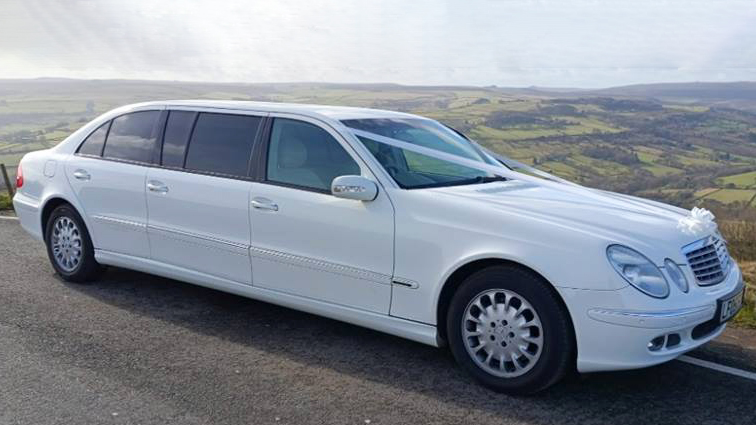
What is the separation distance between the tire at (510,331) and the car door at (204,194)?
174 cm

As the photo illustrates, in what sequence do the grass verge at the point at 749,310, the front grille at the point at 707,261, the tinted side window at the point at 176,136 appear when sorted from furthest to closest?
1. the tinted side window at the point at 176,136
2. the grass verge at the point at 749,310
3. the front grille at the point at 707,261

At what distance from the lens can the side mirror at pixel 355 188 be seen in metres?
4.41

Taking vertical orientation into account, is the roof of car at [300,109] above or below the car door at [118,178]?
above

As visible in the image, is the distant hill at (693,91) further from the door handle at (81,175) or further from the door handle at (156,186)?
the door handle at (156,186)

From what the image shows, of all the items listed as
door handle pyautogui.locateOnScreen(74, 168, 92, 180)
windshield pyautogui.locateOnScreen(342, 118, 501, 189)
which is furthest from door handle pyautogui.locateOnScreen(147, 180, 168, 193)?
windshield pyautogui.locateOnScreen(342, 118, 501, 189)

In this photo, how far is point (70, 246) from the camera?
6.43 m

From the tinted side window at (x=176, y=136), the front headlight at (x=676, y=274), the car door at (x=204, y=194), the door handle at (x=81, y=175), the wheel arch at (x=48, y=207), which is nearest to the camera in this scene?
the front headlight at (x=676, y=274)

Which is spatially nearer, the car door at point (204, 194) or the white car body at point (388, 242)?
the white car body at point (388, 242)

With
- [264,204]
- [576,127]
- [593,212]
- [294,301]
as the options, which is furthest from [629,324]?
[576,127]

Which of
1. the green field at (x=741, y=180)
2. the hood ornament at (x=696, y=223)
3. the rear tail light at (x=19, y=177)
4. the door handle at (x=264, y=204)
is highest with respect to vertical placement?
the hood ornament at (x=696, y=223)

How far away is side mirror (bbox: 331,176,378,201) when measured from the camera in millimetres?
4406

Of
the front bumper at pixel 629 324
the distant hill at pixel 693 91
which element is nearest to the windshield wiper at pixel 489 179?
the front bumper at pixel 629 324

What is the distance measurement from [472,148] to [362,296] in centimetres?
176

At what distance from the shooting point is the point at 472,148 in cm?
568
